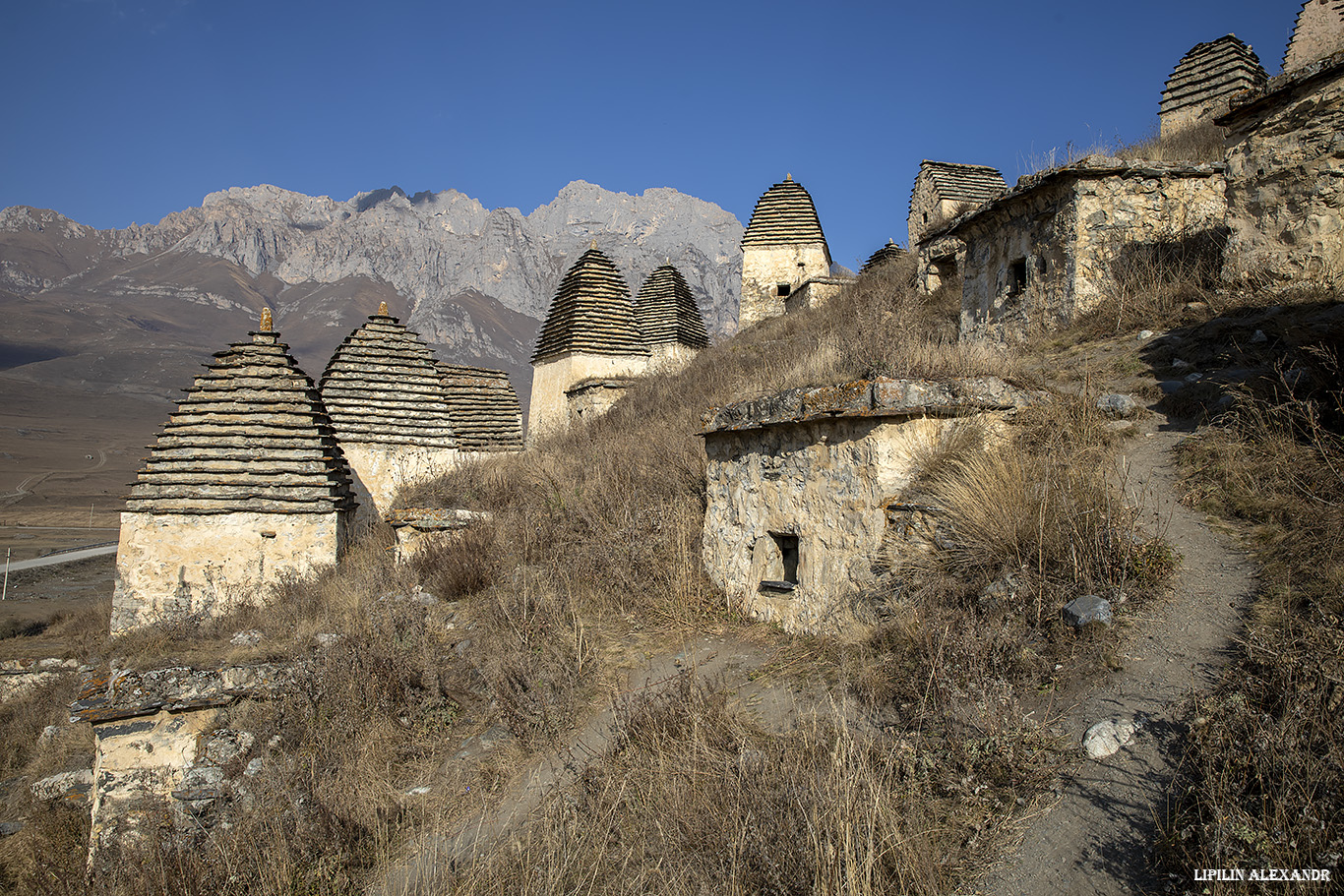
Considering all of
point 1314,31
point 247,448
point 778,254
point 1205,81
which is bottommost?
point 247,448

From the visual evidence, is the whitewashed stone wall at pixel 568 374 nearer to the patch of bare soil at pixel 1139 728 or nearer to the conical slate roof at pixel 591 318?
the conical slate roof at pixel 591 318

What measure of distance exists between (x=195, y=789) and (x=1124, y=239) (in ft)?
38.2

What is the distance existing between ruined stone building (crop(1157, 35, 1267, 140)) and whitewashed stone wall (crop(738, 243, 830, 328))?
1207cm

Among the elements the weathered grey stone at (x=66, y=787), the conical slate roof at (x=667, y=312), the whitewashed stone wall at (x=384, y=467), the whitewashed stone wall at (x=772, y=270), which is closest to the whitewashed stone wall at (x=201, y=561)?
the weathered grey stone at (x=66, y=787)

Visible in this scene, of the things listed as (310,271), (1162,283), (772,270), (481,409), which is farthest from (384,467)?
(310,271)

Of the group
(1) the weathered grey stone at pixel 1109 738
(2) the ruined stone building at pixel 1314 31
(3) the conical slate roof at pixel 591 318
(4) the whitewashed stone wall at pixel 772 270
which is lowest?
(1) the weathered grey stone at pixel 1109 738

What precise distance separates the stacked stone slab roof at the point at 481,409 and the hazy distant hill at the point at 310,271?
89.4m

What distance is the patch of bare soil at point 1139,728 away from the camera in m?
2.53

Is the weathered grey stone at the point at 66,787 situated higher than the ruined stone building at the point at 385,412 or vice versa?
the ruined stone building at the point at 385,412

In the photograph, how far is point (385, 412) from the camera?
49.4 ft

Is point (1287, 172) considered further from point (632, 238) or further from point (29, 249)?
point (29, 249)

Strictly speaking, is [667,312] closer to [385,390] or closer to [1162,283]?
[385,390]

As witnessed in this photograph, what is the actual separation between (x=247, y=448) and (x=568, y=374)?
12.1 m

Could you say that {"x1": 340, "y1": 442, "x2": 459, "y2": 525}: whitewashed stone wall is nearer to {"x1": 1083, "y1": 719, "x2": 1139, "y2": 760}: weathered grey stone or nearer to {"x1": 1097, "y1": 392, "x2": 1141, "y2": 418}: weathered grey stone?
{"x1": 1097, "y1": 392, "x2": 1141, "y2": 418}: weathered grey stone
